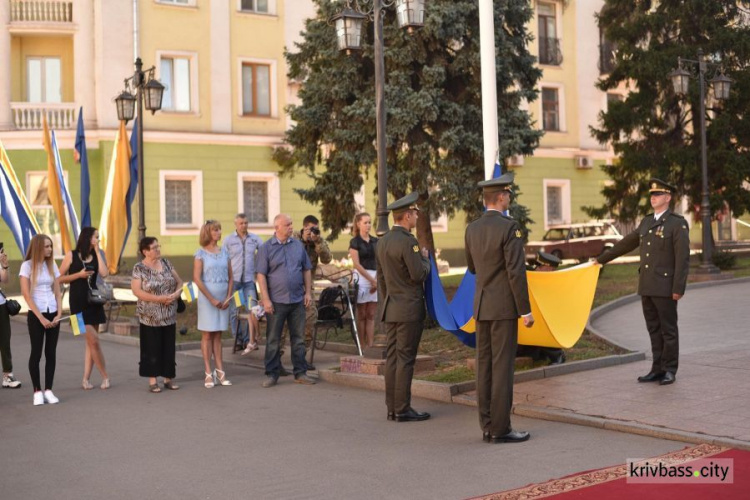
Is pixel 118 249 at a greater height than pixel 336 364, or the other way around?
pixel 118 249

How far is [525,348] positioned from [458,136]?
32.2 feet

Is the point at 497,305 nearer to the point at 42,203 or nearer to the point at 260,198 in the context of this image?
the point at 42,203

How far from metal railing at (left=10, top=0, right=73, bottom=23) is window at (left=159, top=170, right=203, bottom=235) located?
5.69m

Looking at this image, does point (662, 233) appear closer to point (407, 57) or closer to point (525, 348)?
point (525, 348)

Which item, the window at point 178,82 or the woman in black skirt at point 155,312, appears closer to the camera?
the woman in black skirt at point 155,312

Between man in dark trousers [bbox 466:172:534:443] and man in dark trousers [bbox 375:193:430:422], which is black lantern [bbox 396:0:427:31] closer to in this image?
man in dark trousers [bbox 375:193:430:422]

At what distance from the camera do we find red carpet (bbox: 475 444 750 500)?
5875 millimetres

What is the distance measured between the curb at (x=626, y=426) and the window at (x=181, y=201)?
2335 cm

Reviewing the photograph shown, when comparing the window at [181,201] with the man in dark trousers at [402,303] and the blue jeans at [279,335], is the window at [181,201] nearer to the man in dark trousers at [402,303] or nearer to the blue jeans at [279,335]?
the blue jeans at [279,335]

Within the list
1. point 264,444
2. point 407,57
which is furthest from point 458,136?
point 264,444

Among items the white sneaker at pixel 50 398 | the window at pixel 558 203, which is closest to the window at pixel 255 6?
the window at pixel 558 203

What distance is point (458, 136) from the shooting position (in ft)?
65.8

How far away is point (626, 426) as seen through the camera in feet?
25.6

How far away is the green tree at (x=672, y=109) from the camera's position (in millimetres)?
27688
